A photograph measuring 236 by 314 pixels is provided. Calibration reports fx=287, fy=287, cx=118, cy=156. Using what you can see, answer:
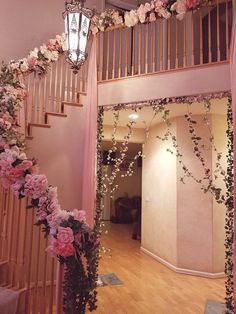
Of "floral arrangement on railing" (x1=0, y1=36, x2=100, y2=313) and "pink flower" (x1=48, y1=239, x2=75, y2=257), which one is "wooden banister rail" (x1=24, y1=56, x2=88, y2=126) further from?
"pink flower" (x1=48, y1=239, x2=75, y2=257)

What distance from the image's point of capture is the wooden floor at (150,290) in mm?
3471

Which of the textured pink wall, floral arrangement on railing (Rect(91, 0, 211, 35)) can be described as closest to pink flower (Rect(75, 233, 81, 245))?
floral arrangement on railing (Rect(91, 0, 211, 35))

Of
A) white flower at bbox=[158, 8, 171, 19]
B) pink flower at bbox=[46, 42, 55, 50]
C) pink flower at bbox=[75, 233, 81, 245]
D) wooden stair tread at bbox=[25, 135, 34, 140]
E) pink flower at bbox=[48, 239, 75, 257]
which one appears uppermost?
white flower at bbox=[158, 8, 171, 19]

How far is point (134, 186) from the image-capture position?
36.0 ft

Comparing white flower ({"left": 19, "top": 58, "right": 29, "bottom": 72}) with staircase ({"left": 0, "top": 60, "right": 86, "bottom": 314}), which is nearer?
staircase ({"left": 0, "top": 60, "right": 86, "bottom": 314})

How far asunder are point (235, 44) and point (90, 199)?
2590mm

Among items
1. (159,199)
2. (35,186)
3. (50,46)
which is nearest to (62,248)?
(35,186)

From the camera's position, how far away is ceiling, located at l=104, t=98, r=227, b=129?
4270mm

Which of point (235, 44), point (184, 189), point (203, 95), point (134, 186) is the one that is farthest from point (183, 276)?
point (134, 186)

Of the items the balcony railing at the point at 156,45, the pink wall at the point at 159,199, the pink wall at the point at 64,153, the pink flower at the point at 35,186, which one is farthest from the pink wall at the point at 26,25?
the pink flower at the point at 35,186

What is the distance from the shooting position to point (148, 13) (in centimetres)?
377

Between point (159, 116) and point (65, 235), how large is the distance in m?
3.73

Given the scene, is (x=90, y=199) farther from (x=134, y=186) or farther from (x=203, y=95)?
(x=134, y=186)

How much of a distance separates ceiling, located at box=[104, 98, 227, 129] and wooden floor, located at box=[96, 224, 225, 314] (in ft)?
8.63
